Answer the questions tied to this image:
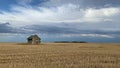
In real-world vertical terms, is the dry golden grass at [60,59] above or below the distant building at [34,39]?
below

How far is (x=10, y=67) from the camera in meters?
19.0

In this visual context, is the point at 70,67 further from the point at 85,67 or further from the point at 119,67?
the point at 119,67

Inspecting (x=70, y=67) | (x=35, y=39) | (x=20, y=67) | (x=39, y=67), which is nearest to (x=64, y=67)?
(x=70, y=67)

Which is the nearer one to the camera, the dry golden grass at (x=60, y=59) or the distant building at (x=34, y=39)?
the dry golden grass at (x=60, y=59)

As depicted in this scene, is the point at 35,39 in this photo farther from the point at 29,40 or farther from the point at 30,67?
the point at 30,67

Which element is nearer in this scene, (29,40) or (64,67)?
(64,67)

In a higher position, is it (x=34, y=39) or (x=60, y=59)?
(x=34, y=39)

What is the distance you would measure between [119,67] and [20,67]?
24.0 ft

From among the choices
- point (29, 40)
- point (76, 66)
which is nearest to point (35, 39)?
point (29, 40)

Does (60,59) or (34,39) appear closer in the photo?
(60,59)

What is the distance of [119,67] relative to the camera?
19.2 metres

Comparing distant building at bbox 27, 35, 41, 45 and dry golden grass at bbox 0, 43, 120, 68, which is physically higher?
distant building at bbox 27, 35, 41, 45

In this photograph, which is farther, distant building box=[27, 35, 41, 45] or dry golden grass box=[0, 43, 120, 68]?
distant building box=[27, 35, 41, 45]

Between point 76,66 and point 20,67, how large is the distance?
166 inches
